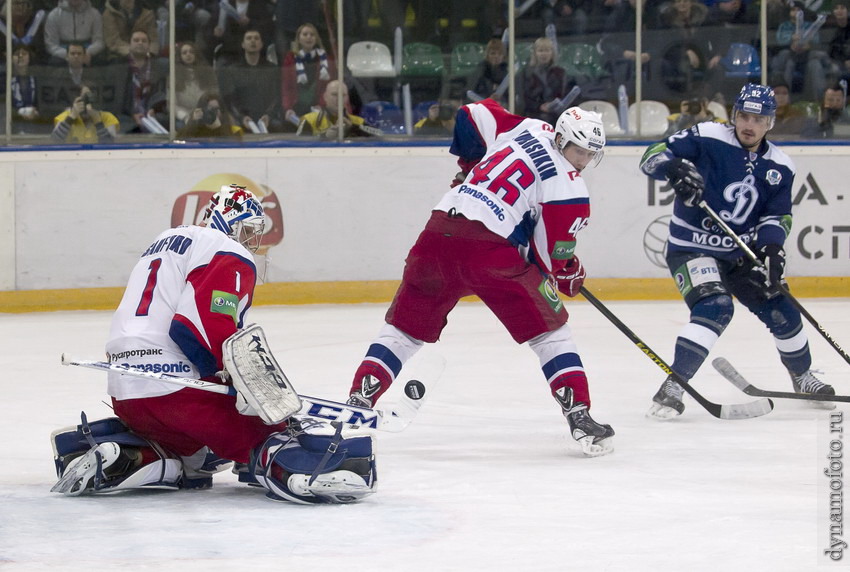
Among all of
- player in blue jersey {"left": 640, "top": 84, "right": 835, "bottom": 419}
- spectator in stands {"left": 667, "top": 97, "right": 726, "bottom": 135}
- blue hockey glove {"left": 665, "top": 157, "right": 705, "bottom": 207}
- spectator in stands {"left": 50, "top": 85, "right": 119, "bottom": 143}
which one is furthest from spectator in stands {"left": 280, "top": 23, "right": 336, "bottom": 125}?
blue hockey glove {"left": 665, "top": 157, "right": 705, "bottom": 207}

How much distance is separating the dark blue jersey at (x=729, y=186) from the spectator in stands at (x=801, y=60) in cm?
335

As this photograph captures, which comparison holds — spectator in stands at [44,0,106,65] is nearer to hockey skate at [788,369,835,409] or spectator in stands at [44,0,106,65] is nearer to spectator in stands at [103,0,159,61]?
spectator in stands at [103,0,159,61]

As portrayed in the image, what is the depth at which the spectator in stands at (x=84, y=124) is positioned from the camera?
286 inches

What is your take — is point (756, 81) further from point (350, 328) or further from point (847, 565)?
point (847, 565)

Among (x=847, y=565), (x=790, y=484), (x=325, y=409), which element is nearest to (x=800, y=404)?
(x=790, y=484)

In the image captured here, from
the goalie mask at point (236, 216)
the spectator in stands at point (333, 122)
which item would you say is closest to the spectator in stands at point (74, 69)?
the spectator in stands at point (333, 122)

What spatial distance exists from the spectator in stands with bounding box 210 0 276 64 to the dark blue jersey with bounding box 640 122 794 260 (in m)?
3.56

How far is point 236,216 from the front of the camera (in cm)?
329

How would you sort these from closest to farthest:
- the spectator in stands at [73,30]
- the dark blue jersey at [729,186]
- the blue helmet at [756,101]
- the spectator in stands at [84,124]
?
the blue helmet at [756,101], the dark blue jersey at [729,186], the spectator in stands at [84,124], the spectator in stands at [73,30]

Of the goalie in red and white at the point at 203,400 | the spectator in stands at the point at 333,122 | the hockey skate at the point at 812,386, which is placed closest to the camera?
the goalie in red and white at the point at 203,400

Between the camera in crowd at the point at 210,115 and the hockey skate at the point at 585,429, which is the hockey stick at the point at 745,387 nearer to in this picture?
the hockey skate at the point at 585,429

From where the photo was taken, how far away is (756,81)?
779 centimetres

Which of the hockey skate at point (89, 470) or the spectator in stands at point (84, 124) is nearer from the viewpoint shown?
the hockey skate at point (89, 470)

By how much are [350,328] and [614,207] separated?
67.5 inches
